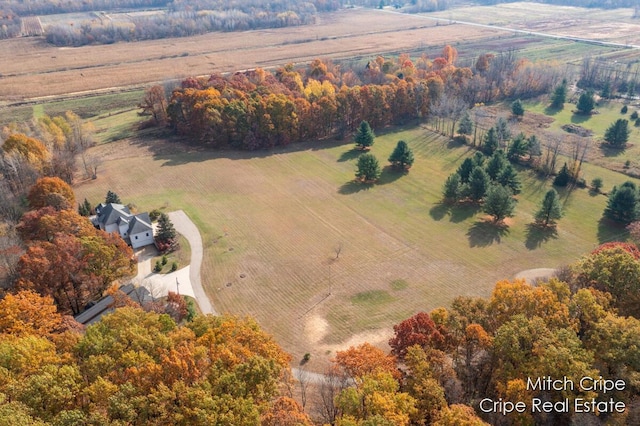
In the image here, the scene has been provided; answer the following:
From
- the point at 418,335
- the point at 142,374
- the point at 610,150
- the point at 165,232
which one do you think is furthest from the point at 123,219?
the point at 610,150

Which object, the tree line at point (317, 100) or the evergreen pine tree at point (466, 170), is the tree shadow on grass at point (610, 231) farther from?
the tree line at point (317, 100)

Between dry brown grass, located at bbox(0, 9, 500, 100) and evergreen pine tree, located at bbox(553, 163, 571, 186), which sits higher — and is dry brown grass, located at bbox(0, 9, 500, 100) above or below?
above

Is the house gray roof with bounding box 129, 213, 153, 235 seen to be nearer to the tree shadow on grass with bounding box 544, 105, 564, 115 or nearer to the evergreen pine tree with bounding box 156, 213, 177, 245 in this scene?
the evergreen pine tree with bounding box 156, 213, 177, 245

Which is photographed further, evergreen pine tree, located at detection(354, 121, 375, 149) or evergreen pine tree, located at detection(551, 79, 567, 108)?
evergreen pine tree, located at detection(551, 79, 567, 108)

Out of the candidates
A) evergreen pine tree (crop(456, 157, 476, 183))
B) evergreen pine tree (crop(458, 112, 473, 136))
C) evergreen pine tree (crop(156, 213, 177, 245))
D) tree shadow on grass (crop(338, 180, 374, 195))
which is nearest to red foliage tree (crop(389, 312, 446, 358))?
evergreen pine tree (crop(156, 213, 177, 245))

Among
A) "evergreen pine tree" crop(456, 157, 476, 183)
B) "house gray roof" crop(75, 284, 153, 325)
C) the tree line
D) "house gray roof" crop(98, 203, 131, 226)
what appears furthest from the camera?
A: the tree line

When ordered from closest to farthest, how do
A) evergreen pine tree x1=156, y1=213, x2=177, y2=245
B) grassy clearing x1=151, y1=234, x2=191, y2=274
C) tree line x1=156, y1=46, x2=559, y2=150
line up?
1. grassy clearing x1=151, y1=234, x2=191, y2=274
2. evergreen pine tree x1=156, y1=213, x2=177, y2=245
3. tree line x1=156, y1=46, x2=559, y2=150

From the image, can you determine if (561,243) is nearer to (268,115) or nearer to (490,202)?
(490,202)

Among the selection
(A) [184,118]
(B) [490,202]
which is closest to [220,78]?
(A) [184,118]

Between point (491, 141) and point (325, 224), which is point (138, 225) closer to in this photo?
point (325, 224)
